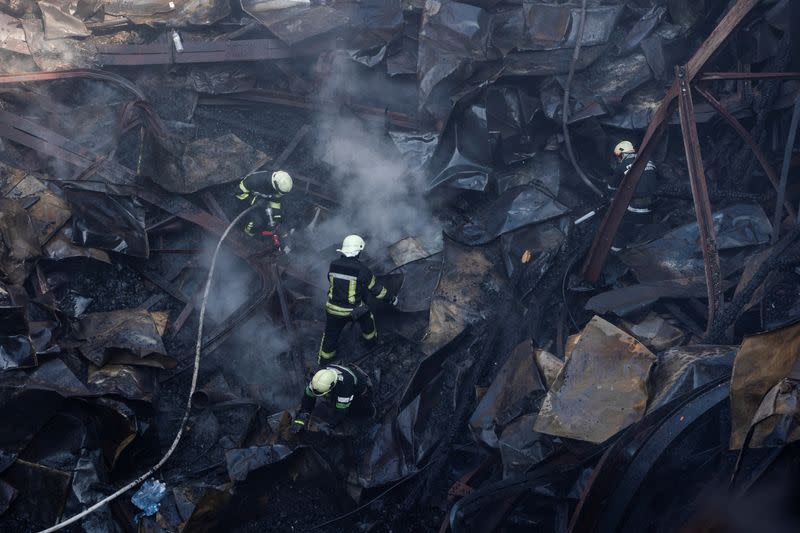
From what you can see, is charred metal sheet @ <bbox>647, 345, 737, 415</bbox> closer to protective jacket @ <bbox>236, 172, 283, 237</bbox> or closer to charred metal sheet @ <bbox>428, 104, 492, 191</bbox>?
charred metal sheet @ <bbox>428, 104, 492, 191</bbox>

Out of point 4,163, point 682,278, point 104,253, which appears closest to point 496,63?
point 682,278

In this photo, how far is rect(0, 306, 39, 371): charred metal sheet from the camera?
5414 mm

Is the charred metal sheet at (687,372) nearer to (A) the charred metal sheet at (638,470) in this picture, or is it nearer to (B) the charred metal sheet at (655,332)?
(A) the charred metal sheet at (638,470)

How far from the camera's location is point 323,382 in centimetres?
548

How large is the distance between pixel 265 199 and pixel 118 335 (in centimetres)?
244

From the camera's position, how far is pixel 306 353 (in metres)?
7.01

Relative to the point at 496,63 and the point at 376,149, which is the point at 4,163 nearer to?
the point at 376,149

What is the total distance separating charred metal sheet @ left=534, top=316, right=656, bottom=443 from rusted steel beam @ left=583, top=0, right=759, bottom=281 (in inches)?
73.5

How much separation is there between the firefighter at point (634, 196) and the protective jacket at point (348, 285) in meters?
3.23

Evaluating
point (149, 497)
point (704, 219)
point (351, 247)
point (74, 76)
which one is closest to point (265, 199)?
point (351, 247)

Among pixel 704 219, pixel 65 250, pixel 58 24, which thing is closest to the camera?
pixel 704 219

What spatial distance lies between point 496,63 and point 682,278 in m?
4.24

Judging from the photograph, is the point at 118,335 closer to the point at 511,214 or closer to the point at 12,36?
the point at 511,214

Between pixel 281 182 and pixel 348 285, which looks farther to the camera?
pixel 281 182
